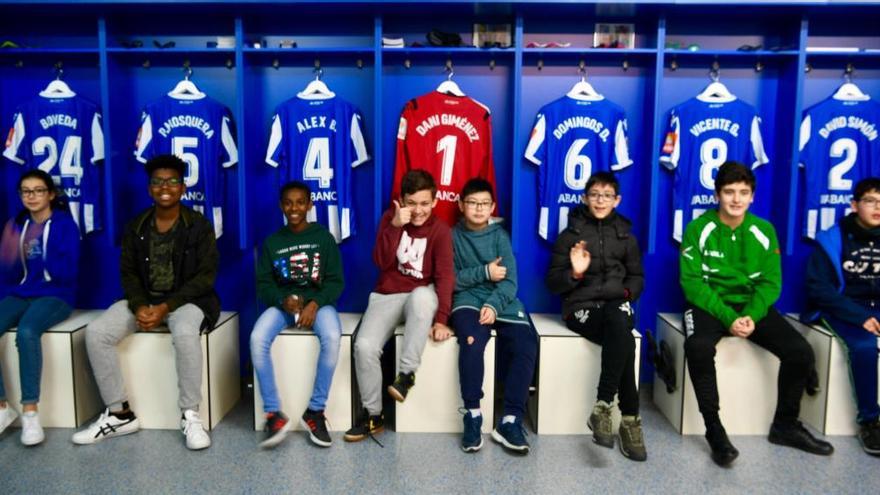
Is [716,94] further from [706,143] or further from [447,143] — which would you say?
[447,143]

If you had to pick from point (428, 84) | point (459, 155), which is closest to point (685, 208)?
point (459, 155)

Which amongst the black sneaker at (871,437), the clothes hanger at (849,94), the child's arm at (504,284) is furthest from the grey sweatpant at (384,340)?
the clothes hanger at (849,94)

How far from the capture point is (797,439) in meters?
2.48

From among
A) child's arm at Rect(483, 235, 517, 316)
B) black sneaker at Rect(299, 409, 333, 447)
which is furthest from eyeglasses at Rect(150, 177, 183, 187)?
child's arm at Rect(483, 235, 517, 316)

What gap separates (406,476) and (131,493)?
3.02 feet

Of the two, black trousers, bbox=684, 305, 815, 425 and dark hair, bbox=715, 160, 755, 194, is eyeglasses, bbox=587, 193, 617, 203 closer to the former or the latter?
dark hair, bbox=715, 160, 755, 194

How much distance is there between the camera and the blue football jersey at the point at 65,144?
313 cm

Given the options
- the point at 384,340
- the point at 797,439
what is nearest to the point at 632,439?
the point at 797,439

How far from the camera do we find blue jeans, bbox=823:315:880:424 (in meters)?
2.50

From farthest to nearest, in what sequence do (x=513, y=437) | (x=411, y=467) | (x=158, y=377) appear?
1. (x=158, y=377)
2. (x=513, y=437)
3. (x=411, y=467)

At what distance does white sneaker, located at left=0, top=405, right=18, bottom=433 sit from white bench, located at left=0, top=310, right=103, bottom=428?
66mm

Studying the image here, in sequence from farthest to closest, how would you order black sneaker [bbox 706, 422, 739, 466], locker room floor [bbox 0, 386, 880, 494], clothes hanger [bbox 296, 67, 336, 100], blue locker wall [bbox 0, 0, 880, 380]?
clothes hanger [bbox 296, 67, 336, 100]
blue locker wall [bbox 0, 0, 880, 380]
black sneaker [bbox 706, 422, 739, 466]
locker room floor [bbox 0, 386, 880, 494]

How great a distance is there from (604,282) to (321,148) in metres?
1.48

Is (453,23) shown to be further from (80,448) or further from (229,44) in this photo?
(80,448)
